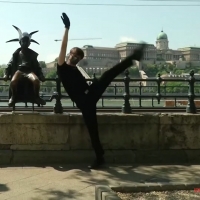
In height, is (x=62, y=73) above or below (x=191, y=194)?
above

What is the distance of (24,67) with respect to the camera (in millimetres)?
7680

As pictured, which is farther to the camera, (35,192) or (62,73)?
(62,73)

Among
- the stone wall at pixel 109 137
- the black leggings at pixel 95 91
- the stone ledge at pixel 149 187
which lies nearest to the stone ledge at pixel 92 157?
the stone wall at pixel 109 137

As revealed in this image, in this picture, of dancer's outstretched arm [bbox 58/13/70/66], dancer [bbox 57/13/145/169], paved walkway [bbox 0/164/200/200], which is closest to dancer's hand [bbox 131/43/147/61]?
dancer [bbox 57/13/145/169]

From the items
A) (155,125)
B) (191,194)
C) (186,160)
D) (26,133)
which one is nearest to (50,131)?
(26,133)

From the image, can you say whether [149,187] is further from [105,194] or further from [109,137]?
[109,137]

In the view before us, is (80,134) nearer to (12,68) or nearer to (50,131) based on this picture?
(50,131)

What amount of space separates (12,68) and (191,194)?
488 cm

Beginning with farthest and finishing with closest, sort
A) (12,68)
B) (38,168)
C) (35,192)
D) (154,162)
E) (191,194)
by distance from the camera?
(12,68)
(154,162)
(38,168)
(35,192)
(191,194)

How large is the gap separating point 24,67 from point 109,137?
7.58 feet

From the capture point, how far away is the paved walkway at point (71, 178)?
5.18 metres

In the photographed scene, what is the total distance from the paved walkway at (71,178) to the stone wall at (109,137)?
0.44 m

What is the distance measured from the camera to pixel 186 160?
745 cm

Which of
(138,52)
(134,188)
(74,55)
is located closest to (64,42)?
(74,55)
